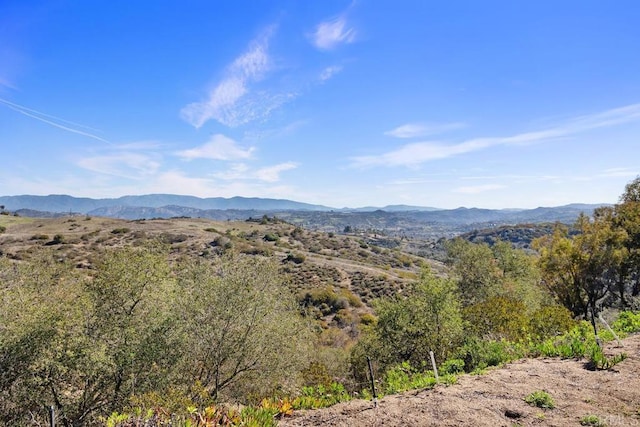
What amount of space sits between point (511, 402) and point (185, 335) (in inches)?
464

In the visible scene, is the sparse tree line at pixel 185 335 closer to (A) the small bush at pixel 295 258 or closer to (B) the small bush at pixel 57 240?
(B) the small bush at pixel 57 240

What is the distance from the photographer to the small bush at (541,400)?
8.47 m

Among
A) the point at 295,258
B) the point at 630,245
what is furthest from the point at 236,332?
the point at 295,258

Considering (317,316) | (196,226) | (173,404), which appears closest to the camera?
(173,404)

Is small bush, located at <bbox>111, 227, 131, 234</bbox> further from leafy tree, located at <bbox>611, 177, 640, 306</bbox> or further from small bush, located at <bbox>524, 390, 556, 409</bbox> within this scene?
small bush, located at <bbox>524, 390, 556, 409</bbox>

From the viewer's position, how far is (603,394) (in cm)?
876

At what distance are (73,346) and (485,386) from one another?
45.2 feet

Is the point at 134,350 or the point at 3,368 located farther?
the point at 134,350

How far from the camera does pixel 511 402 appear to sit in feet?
28.8

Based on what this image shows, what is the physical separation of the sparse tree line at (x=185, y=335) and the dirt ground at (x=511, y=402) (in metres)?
1.95

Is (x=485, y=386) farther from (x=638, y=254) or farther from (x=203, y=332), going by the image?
(x=638, y=254)

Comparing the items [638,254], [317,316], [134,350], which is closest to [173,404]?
[134,350]

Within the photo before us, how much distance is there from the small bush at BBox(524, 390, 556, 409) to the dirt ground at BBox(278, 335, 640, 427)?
0.40 ft

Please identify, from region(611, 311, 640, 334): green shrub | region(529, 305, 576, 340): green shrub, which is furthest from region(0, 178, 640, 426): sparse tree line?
region(611, 311, 640, 334): green shrub
